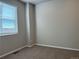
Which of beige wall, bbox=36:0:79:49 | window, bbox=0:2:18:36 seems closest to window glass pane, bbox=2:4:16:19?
window, bbox=0:2:18:36

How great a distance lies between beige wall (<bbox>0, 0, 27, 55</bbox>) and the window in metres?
0.18

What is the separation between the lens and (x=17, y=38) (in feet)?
13.7

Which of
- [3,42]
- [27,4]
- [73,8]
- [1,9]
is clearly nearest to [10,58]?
[3,42]

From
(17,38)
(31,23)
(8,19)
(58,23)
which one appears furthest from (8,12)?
(58,23)

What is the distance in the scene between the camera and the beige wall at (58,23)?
4.09 meters

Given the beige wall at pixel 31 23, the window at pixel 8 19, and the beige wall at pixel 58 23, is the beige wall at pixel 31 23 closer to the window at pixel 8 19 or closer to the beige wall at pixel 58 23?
the beige wall at pixel 58 23

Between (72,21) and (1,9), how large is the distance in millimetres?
3038

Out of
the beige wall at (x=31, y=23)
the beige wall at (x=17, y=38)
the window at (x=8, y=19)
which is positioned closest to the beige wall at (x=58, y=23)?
the beige wall at (x=31, y=23)

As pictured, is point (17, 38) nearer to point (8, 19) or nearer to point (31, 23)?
point (8, 19)

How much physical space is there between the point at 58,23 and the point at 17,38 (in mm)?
2111

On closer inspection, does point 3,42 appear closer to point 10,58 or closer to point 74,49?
point 10,58

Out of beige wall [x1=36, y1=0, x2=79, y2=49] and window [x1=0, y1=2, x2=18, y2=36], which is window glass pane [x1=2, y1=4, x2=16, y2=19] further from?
beige wall [x1=36, y1=0, x2=79, y2=49]

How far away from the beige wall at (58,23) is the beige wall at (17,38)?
3.00 ft

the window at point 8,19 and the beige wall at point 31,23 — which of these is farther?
the beige wall at point 31,23
